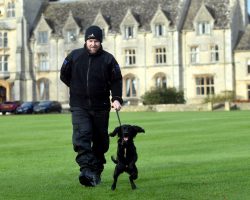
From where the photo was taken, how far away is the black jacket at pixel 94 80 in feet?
42.0

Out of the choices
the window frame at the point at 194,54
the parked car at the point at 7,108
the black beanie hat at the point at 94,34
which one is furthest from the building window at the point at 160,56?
the black beanie hat at the point at 94,34

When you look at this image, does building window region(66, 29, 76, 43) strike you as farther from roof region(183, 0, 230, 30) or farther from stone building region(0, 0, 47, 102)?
roof region(183, 0, 230, 30)

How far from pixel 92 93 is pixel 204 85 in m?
71.0

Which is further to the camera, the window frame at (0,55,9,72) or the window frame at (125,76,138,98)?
the window frame at (0,55,9,72)

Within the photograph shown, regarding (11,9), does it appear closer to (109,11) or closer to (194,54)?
Answer: (109,11)

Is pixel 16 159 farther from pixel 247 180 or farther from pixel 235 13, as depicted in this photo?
pixel 235 13

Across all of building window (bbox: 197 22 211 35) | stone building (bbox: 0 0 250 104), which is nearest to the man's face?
stone building (bbox: 0 0 250 104)

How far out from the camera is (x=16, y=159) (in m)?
17.8

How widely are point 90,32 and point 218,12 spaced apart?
71.4 m

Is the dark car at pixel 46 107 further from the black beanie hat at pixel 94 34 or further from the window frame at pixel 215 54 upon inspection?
the black beanie hat at pixel 94 34

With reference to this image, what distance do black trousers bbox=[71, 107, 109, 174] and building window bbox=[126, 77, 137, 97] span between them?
239 ft

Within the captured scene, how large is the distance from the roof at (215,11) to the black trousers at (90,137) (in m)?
70.0

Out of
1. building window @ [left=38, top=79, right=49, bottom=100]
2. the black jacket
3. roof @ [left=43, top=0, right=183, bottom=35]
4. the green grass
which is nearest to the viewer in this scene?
the green grass

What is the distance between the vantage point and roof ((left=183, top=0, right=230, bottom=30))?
82250mm
